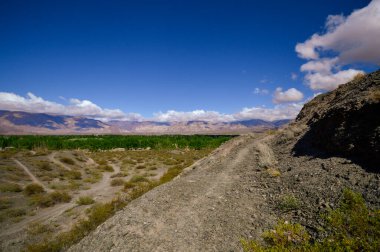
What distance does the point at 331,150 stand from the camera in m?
12.9

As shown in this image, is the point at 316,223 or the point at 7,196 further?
the point at 7,196

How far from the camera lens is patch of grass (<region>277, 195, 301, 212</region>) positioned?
943cm

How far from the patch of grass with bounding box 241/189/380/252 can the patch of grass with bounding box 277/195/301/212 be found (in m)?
1.45

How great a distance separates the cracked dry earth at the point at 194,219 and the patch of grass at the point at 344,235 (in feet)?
4.03

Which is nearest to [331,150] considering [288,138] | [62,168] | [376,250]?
[288,138]

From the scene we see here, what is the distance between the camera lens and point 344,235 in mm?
6375

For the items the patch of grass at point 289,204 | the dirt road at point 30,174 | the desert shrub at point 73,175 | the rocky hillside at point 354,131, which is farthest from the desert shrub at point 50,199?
the rocky hillside at point 354,131

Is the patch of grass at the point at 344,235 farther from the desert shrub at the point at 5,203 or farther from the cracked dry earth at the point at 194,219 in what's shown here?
the desert shrub at the point at 5,203

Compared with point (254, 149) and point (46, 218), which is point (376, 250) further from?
point (46, 218)

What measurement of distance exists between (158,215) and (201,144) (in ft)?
238

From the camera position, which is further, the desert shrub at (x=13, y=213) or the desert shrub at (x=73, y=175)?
the desert shrub at (x=73, y=175)

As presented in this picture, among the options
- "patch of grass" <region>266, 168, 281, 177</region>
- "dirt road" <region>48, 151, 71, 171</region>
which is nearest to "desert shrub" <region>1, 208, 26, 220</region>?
"patch of grass" <region>266, 168, 281, 177</region>

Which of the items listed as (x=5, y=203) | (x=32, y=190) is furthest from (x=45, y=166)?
(x=5, y=203)

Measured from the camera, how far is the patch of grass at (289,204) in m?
9.43
